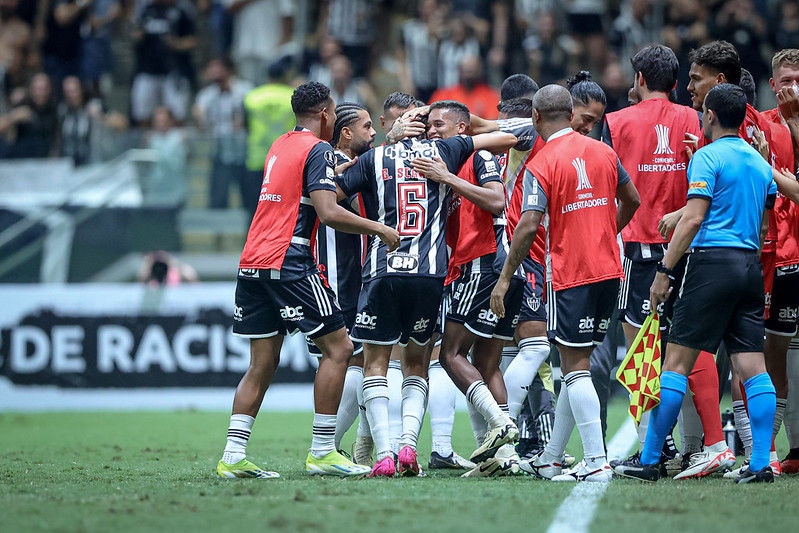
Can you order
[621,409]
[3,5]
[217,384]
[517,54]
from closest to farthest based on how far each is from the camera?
[621,409], [217,384], [517,54], [3,5]

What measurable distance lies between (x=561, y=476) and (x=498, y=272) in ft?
5.41

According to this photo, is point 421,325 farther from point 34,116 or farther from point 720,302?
point 34,116

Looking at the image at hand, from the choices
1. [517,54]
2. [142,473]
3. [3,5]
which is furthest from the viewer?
[3,5]

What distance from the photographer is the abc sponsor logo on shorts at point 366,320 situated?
8.01 m

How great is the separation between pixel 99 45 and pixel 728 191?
14443mm

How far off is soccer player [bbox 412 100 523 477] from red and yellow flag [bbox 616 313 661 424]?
96 centimetres

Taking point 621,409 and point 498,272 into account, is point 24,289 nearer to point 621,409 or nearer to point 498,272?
point 621,409

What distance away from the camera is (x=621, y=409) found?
13797mm

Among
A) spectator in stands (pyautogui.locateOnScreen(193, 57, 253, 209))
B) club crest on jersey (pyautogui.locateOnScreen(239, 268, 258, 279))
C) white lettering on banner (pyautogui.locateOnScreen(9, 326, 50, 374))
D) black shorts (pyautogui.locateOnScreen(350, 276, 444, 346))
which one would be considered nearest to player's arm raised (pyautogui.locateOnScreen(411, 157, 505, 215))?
black shorts (pyautogui.locateOnScreen(350, 276, 444, 346))

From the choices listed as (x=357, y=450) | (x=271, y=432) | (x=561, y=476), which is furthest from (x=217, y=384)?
(x=561, y=476)

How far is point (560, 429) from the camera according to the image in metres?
7.85

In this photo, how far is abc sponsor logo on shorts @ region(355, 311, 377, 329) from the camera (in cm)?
801

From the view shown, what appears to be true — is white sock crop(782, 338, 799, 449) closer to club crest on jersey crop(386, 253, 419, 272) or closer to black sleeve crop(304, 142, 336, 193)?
club crest on jersey crop(386, 253, 419, 272)

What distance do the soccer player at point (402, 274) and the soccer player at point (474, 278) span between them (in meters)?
0.29
